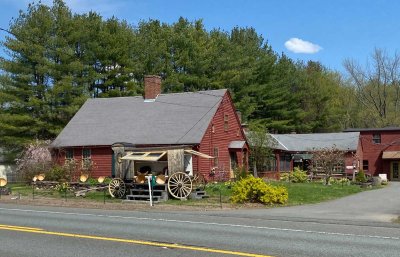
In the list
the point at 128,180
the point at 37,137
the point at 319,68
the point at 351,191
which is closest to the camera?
the point at 128,180

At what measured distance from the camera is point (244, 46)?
67875 mm

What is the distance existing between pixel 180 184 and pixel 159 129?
12639 mm

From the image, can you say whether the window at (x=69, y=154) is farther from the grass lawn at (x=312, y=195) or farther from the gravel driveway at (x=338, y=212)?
the gravel driveway at (x=338, y=212)

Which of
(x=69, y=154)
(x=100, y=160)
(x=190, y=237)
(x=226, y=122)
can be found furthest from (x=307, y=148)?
(x=190, y=237)

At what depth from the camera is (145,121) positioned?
1548 inches

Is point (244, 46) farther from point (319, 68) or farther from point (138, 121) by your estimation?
point (138, 121)

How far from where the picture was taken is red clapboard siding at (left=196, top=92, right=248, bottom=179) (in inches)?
1432

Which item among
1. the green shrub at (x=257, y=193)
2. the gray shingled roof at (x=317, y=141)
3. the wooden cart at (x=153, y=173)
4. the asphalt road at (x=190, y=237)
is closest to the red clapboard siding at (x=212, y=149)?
the wooden cart at (x=153, y=173)

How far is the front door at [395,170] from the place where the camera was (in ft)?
192

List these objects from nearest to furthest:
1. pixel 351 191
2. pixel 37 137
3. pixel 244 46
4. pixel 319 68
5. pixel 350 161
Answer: pixel 351 191
pixel 37 137
pixel 350 161
pixel 244 46
pixel 319 68

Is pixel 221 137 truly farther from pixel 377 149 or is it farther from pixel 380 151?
pixel 380 151

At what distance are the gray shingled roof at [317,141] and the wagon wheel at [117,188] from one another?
27.5 m

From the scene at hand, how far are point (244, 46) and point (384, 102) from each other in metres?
26.7

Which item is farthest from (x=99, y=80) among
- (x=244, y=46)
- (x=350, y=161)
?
(x=350, y=161)
